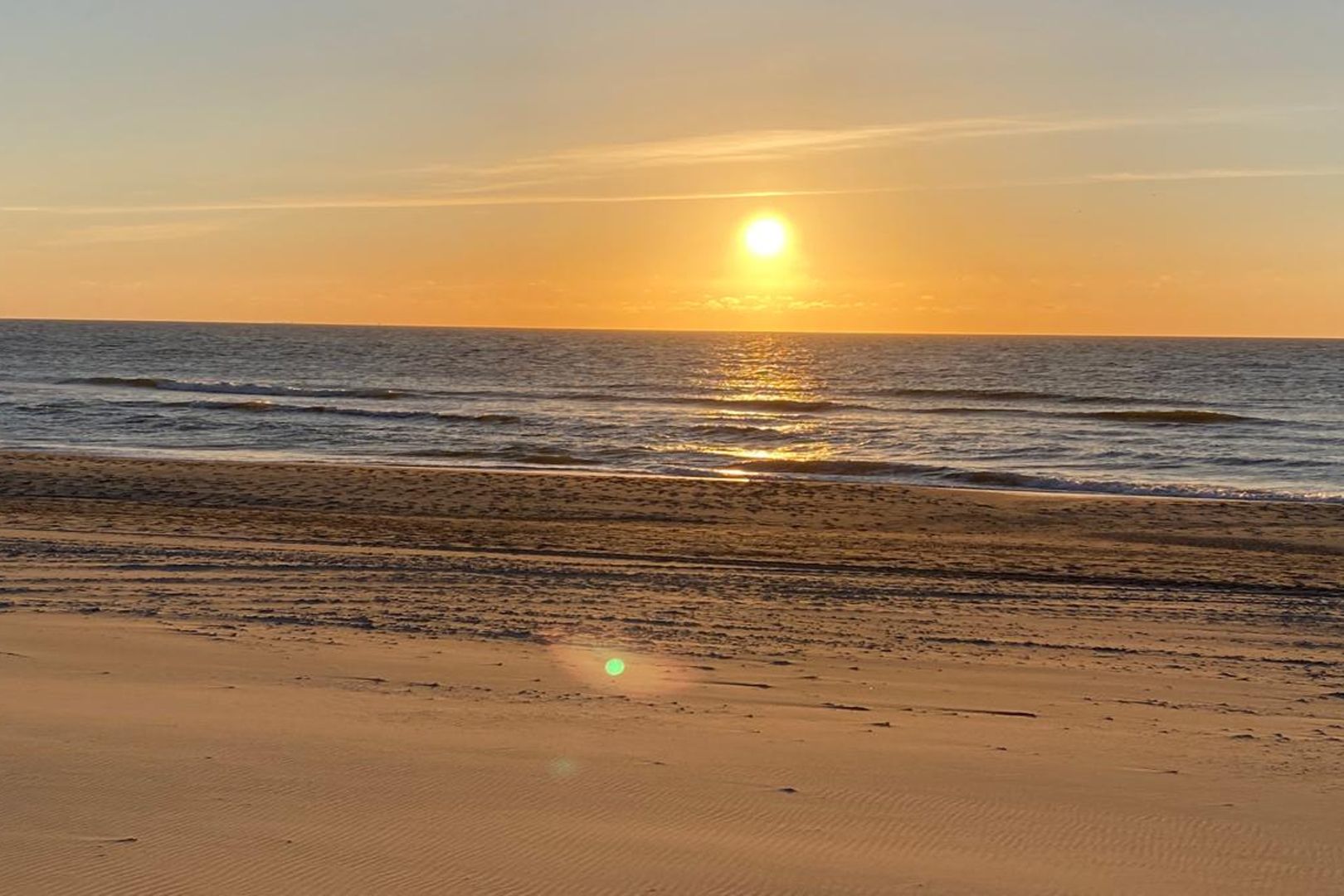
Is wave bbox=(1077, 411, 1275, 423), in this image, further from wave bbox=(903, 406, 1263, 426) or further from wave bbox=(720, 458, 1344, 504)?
wave bbox=(720, 458, 1344, 504)

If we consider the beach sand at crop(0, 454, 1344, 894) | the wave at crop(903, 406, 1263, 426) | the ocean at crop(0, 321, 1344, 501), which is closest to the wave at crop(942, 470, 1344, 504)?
the ocean at crop(0, 321, 1344, 501)

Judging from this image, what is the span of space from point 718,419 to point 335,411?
13.2 m

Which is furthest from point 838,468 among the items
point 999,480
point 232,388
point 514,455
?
point 232,388

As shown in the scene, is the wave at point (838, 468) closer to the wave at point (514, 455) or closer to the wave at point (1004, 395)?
the wave at point (514, 455)

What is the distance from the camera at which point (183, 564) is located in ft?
42.2

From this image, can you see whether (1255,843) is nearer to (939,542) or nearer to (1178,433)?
(939,542)

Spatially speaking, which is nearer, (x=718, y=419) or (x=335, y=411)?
(x=335, y=411)

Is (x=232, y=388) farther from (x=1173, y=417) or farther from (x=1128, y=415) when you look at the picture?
(x=1173, y=417)

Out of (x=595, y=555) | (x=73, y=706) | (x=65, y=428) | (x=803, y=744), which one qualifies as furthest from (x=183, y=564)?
(x=65, y=428)

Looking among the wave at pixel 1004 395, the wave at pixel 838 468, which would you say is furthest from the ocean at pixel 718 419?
the wave at pixel 1004 395

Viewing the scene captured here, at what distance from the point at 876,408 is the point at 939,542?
107ft

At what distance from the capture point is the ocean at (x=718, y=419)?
2916 cm

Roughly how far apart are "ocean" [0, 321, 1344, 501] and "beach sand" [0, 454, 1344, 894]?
13.8 metres

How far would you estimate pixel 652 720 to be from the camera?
23.7 feet
